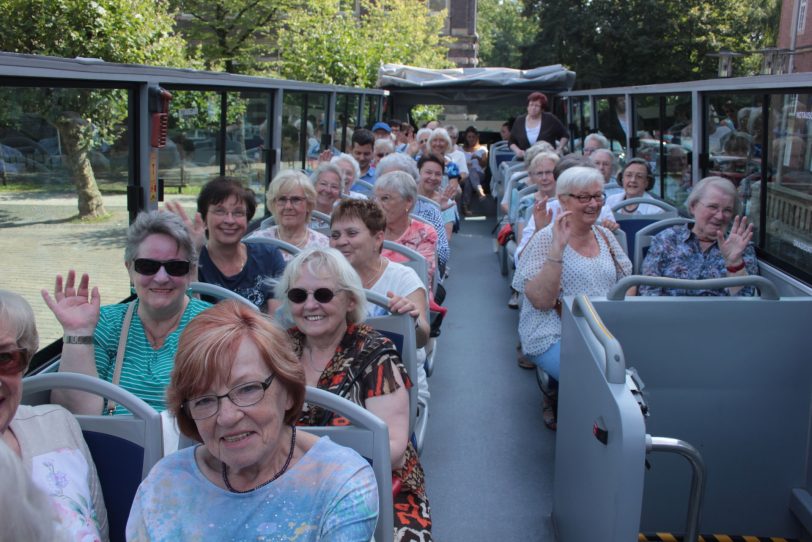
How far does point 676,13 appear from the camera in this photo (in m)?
41.0

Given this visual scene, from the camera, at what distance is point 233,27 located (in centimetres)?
2075

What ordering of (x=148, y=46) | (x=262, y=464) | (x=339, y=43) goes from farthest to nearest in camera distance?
(x=339, y=43), (x=148, y=46), (x=262, y=464)

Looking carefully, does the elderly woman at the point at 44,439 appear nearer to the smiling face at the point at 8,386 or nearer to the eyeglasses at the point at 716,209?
the smiling face at the point at 8,386

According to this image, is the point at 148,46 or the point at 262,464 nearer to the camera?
the point at 262,464

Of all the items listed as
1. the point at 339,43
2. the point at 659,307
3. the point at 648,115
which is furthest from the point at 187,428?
the point at 339,43

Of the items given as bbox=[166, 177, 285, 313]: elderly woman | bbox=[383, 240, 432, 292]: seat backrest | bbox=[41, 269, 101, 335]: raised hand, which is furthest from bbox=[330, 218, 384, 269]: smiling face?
bbox=[41, 269, 101, 335]: raised hand

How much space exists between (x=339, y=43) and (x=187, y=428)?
48.0 feet

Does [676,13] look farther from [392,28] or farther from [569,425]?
[569,425]

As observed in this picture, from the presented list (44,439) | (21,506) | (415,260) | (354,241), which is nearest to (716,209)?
(415,260)

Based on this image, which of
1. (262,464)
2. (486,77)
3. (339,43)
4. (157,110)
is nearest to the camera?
(262,464)

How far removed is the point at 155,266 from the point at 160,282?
0.06 metres

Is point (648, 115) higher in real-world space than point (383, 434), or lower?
higher

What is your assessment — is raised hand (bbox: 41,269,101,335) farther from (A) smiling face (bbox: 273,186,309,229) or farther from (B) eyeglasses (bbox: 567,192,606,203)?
(B) eyeglasses (bbox: 567,192,606,203)

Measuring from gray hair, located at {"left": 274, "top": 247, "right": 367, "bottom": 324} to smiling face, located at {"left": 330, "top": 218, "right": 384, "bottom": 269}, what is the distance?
85 cm
